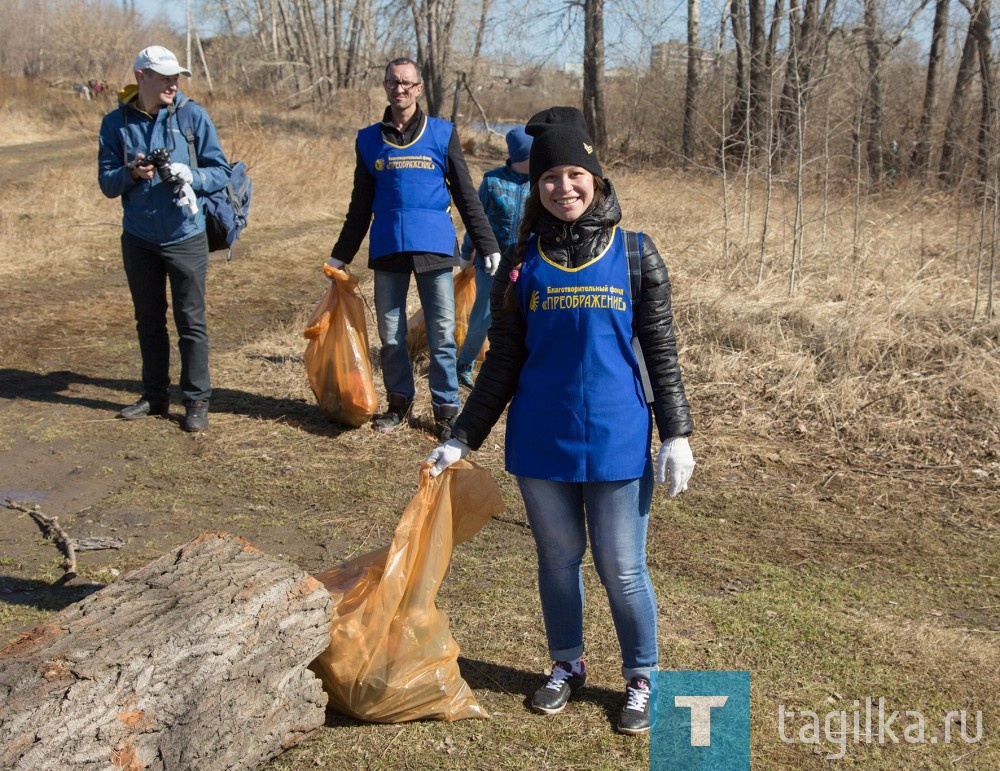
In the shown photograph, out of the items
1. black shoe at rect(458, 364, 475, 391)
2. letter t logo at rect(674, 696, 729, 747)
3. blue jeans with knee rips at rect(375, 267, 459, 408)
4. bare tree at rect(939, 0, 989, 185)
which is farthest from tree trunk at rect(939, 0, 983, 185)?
letter t logo at rect(674, 696, 729, 747)

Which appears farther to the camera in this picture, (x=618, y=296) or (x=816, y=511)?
(x=816, y=511)

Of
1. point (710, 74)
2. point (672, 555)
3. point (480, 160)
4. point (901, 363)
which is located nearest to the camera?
point (672, 555)

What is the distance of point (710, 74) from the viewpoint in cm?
1811

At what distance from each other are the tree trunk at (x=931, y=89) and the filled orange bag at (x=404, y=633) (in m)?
10.9

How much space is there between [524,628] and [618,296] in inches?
53.4

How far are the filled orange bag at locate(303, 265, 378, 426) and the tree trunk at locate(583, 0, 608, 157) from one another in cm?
1484

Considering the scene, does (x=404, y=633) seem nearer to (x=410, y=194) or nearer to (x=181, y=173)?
(x=410, y=194)

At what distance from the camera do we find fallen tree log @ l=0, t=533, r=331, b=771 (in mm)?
2291

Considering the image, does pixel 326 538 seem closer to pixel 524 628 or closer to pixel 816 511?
pixel 524 628

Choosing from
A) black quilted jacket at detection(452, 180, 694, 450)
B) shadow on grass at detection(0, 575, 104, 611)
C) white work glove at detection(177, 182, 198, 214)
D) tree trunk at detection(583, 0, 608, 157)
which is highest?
tree trunk at detection(583, 0, 608, 157)

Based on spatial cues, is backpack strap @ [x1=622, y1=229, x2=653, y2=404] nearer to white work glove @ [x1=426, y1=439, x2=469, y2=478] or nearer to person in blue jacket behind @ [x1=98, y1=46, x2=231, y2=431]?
white work glove @ [x1=426, y1=439, x2=469, y2=478]

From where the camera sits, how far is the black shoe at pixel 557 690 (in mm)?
2955

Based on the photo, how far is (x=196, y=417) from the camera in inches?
211

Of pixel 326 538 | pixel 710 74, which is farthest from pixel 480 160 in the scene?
pixel 326 538
